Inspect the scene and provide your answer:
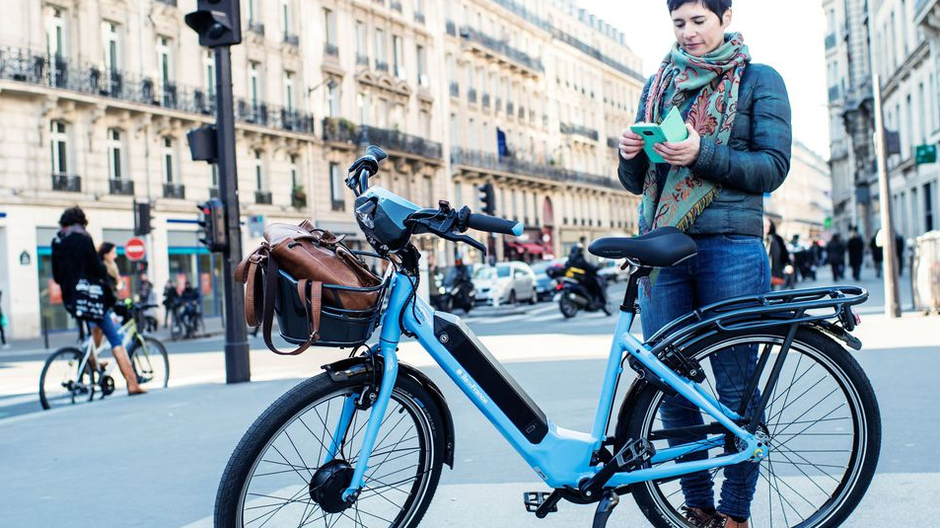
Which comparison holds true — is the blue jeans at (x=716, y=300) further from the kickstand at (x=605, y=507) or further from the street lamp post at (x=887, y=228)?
→ the street lamp post at (x=887, y=228)

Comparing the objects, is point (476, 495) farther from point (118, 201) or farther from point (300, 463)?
point (118, 201)

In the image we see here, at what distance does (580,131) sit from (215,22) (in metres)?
68.9

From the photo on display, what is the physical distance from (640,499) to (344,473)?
97 centimetres

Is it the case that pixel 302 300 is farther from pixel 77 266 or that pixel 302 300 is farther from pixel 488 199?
pixel 488 199

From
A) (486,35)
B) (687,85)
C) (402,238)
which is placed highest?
(486,35)

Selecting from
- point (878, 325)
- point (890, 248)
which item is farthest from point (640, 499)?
point (890, 248)

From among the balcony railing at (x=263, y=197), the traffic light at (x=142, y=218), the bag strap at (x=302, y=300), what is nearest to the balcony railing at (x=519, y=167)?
the balcony railing at (x=263, y=197)

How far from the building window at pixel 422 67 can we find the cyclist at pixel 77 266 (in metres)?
44.0

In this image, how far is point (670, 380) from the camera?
3406mm

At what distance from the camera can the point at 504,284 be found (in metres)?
32.6

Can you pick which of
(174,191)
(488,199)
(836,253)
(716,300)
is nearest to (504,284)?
(488,199)

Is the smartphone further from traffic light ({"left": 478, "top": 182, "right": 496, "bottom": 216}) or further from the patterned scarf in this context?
traffic light ({"left": 478, "top": 182, "right": 496, "bottom": 216})

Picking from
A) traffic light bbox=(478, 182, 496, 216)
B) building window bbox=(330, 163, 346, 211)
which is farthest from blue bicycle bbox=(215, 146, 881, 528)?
building window bbox=(330, 163, 346, 211)

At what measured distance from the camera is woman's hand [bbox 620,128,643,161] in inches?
136
